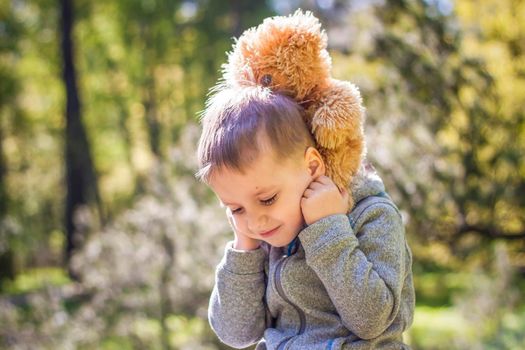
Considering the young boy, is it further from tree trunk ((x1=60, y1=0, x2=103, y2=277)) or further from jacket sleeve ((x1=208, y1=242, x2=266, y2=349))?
tree trunk ((x1=60, y1=0, x2=103, y2=277))

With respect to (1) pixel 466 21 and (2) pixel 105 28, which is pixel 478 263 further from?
(2) pixel 105 28

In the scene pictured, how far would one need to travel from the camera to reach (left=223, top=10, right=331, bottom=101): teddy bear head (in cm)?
179

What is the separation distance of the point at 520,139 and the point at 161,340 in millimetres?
4254

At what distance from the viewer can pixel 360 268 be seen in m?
1.66

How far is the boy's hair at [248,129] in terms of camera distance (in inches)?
66.2

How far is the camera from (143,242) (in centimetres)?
688

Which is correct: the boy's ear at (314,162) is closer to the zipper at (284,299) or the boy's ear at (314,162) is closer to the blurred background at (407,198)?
→ the zipper at (284,299)

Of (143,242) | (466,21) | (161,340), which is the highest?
(466,21)

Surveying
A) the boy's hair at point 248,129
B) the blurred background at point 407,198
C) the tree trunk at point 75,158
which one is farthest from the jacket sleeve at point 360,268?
the tree trunk at point 75,158

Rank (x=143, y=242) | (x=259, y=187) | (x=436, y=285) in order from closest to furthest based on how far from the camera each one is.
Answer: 1. (x=259, y=187)
2. (x=143, y=242)
3. (x=436, y=285)

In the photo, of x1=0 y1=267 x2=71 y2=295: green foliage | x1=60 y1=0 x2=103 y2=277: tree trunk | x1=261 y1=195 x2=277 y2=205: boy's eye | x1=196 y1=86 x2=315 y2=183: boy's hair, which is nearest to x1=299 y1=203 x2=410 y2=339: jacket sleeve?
x1=261 y1=195 x2=277 y2=205: boy's eye

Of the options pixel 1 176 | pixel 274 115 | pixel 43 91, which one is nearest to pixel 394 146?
pixel 274 115

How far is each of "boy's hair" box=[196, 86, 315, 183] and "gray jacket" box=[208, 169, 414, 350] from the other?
218 millimetres

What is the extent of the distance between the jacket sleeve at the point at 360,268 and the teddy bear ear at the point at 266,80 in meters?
0.38
